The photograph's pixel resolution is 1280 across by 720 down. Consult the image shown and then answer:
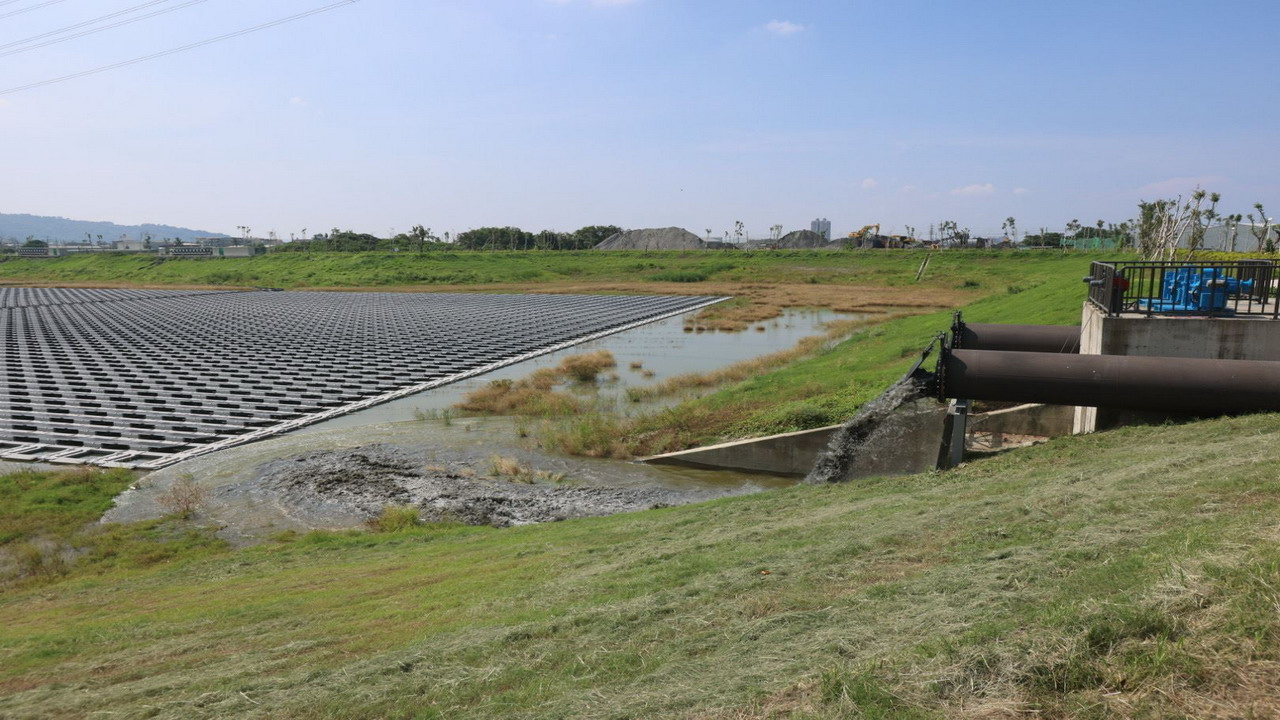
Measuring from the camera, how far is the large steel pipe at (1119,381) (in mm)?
10672

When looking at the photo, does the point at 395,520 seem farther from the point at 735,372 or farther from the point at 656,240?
the point at 656,240

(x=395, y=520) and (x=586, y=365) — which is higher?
(x=586, y=365)

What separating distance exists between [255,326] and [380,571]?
135 ft

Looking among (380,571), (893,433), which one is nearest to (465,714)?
(380,571)

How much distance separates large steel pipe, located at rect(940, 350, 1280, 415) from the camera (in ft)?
35.0

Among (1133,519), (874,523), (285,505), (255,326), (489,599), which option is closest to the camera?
(1133,519)

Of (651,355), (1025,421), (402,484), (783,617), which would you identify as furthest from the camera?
(651,355)

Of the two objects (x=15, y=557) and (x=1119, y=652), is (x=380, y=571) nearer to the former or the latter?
(x=15, y=557)

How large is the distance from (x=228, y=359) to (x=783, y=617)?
32.9 metres

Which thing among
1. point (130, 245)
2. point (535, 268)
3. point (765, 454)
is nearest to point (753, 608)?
point (765, 454)

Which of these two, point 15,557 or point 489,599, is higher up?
point 489,599

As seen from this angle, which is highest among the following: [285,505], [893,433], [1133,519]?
[1133,519]

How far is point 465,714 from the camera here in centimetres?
479

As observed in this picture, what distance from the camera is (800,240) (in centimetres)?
14550
